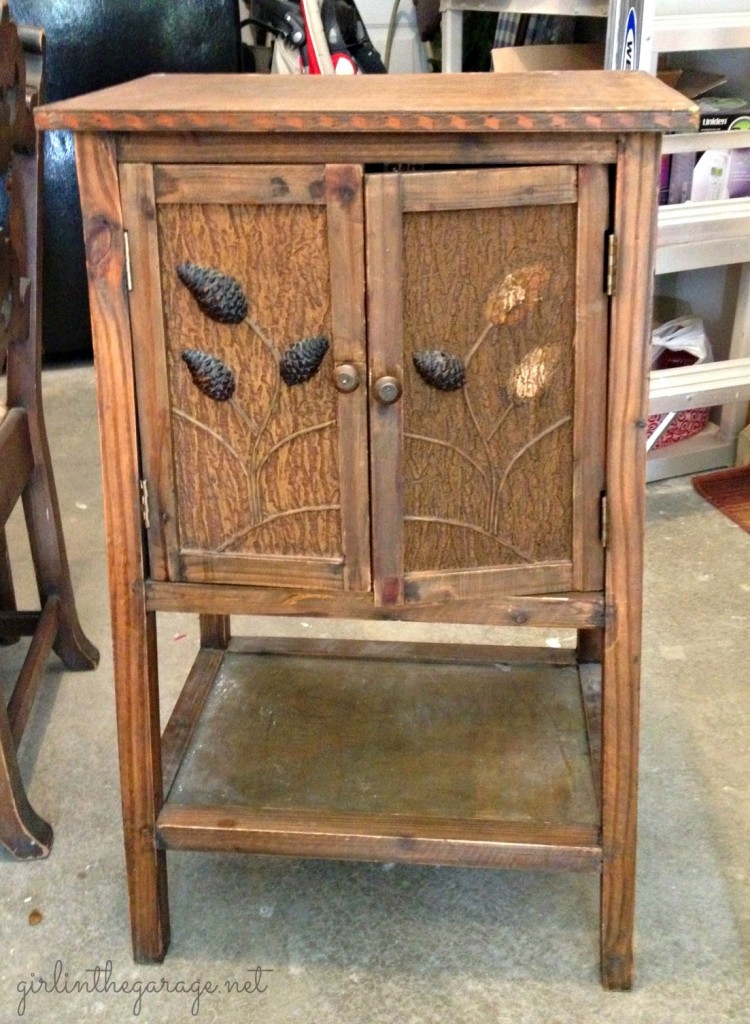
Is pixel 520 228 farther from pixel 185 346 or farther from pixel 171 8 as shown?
pixel 171 8

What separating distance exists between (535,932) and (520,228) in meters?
0.81

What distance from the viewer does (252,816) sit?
1.27 meters

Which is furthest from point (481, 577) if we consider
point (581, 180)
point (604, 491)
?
point (581, 180)

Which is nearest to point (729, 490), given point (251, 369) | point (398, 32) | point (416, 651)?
point (416, 651)

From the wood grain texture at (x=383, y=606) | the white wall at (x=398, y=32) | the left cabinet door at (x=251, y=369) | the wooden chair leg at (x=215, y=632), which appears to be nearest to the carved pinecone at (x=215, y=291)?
the left cabinet door at (x=251, y=369)

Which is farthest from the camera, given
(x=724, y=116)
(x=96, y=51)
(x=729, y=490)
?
(x=96, y=51)

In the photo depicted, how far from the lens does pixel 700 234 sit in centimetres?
222

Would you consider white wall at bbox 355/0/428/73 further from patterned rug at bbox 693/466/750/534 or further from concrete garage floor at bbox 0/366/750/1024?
concrete garage floor at bbox 0/366/750/1024

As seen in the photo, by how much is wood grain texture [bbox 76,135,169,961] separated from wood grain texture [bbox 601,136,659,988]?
0.45 meters

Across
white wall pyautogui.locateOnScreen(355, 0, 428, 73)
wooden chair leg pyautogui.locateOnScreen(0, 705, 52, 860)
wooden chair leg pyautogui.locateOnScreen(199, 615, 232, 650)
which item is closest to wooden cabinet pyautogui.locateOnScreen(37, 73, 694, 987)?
wooden chair leg pyautogui.locateOnScreen(0, 705, 52, 860)

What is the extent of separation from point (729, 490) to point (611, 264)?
1536mm

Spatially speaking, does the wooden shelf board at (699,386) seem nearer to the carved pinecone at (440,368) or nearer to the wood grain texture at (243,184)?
the carved pinecone at (440,368)

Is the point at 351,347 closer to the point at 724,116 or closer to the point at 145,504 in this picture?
the point at 145,504

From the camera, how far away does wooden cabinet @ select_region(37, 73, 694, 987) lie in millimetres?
998
